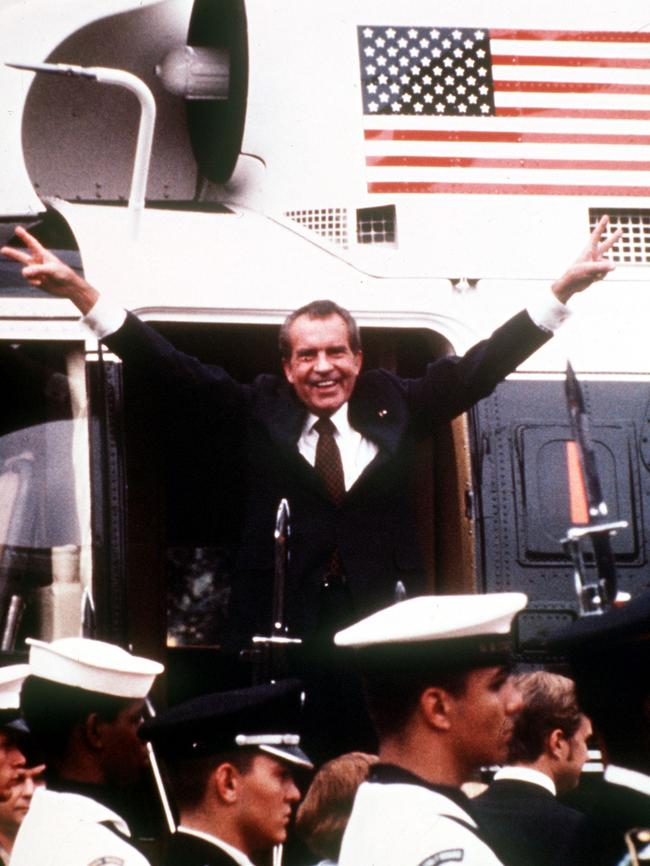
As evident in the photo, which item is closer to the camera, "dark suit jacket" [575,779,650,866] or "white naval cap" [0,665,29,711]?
"dark suit jacket" [575,779,650,866]

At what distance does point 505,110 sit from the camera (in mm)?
6551

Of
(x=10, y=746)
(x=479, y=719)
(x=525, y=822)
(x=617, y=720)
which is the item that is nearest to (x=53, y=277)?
(x=10, y=746)

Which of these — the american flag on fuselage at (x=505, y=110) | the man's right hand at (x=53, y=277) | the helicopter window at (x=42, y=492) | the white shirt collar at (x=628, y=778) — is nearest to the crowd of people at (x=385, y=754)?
the white shirt collar at (x=628, y=778)

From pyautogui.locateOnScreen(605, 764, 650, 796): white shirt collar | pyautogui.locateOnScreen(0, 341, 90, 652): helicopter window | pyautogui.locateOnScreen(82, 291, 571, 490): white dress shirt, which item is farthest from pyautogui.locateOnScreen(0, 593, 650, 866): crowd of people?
pyautogui.locateOnScreen(82, 291, 571, 490): white dress shirt

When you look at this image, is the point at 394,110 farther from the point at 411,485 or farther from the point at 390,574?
the point at 390,574

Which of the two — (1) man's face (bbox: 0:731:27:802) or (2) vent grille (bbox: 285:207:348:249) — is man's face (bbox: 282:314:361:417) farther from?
(1) man's face (bbox: 0:731:27:802)

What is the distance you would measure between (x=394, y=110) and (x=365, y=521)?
1941 mm

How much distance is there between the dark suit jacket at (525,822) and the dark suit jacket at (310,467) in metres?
0.98

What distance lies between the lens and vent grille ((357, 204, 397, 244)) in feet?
21.0

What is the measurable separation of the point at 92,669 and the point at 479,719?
1.05 metres

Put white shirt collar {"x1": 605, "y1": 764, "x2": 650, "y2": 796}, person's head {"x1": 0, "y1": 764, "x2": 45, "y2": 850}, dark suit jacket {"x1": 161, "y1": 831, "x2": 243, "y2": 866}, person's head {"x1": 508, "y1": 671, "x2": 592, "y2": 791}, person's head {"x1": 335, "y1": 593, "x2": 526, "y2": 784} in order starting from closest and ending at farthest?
white shirt collar {"x1": 605, "y1": 764, "x2": 650, "y2": 796}
person's head {"x1": 335, "y1": 593, "x2": 526, "y2": 784}
dark suit jacket {"x1": 161, "y1": 831, "x2": 243, "y2": 866}
person's head {"x1": 508, "y1": 671, "x2": 592, "y2": 791}
person's head {"x1": 0, "y1": 764, "x2": 45, "y2": 850}

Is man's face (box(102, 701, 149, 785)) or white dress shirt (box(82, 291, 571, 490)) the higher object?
white dress shirt (box(82, 291, 571, 490))

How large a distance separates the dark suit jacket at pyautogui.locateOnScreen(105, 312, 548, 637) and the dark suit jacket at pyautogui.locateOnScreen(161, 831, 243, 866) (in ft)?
4.06

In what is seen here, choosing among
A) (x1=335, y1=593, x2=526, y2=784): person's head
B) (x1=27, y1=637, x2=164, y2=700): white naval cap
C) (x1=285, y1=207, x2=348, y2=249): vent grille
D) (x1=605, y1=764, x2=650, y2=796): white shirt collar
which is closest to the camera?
(x1=605, y1=764, x2=650, y2=796): white shirt collar
